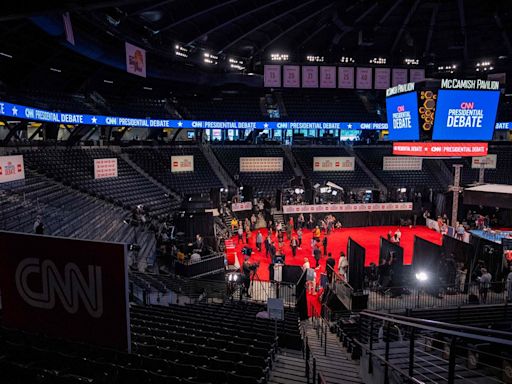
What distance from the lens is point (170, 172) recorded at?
32.2 m

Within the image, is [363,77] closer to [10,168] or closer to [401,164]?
[401,164]

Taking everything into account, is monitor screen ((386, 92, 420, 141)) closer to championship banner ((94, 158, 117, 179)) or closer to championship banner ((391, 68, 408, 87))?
championship banner ((94, 158, 117, 179))

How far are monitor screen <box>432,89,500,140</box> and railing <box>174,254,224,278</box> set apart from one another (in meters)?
11.4

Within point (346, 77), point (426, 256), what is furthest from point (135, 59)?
point (346, 77)

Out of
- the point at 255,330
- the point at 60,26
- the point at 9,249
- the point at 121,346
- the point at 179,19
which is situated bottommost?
the point at 255,330

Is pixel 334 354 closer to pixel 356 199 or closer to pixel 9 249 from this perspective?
pixel 9 249

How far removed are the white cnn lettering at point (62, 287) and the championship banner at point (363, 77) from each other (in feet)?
126

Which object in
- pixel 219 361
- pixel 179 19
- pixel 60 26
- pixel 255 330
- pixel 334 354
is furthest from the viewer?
pixel 179 19

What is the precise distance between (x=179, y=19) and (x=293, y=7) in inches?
377

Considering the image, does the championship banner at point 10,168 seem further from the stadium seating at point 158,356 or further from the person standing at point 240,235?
the person standing at point 240,235

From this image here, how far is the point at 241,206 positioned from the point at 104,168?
34.6ft

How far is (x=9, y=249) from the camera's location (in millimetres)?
3424

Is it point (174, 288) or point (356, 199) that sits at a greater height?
point (356, 199)

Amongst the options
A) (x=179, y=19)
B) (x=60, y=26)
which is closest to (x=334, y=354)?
(x=60, y=26)
